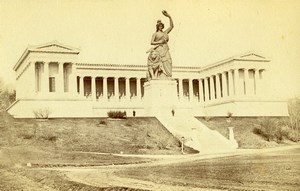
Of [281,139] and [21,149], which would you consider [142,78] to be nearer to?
[281,139]

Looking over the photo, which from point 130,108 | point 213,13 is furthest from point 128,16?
point 130,108

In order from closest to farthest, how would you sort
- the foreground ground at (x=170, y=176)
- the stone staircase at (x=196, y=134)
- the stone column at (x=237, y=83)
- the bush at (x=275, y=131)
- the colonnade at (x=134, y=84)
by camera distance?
1. the foreground ground at (x=170, y=176)
2. the stone staircase at (x=196, y=134)
3. the bush at (x=275, y=131)
4. the colonnade at (x=134, y=84)
5. the stone column at (x=237, y=83)

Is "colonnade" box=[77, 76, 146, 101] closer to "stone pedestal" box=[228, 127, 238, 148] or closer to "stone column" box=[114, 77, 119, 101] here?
"stone column" box=[114, 77, 119, 101]

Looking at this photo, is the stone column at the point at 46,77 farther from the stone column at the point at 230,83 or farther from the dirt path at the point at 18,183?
the dirt path at the point at 18,183

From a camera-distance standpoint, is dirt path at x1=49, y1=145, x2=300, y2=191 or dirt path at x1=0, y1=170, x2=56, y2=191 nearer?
dirt path at x1=49, y1=145, x2=300, y2=191

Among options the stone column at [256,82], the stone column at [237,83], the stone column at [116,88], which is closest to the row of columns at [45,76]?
the stone column at [116,88]

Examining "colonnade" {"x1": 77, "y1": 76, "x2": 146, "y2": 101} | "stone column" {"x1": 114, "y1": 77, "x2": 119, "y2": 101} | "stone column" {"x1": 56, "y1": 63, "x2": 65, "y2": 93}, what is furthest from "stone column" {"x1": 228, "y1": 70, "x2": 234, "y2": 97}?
"stone column" {"x1": 56, "y1": 63, "x2": 65, "y2": 93}
